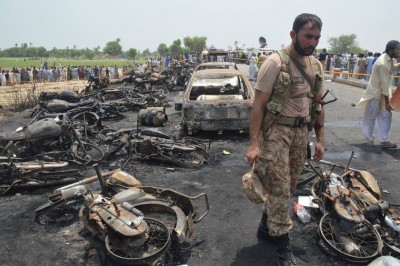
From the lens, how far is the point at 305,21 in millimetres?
2967

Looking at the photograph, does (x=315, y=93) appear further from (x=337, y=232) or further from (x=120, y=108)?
(x=120, y=108)

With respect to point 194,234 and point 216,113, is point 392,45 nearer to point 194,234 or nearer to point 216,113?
point 216,113

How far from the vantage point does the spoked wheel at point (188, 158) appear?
630 centimetres

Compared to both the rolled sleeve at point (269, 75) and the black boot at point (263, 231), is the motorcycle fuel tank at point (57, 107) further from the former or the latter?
the rolled sleeve at point (269, 75)

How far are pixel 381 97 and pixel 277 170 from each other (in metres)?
5.06

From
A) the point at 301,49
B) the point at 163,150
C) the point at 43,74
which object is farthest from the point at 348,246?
the point at 43,74

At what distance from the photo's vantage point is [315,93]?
11.1 feet

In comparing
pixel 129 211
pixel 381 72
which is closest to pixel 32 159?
pixel 129 211

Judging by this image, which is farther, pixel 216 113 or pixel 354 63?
pixel 354 63

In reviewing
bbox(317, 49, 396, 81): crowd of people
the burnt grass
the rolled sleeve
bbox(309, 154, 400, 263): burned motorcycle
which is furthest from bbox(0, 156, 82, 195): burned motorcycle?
bbox(317, 49, 396, 81): crowd of people

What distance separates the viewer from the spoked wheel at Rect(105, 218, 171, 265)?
318cm

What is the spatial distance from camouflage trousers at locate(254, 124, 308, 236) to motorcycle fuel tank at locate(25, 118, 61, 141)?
4827 millimetres

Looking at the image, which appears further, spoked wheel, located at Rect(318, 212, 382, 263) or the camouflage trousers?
spoked wheel, located at Rect(318, 212, 382, 263)

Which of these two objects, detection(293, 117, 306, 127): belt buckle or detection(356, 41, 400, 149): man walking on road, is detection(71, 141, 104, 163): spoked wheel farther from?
detection(356, 41, 400, 149): man walking on road
